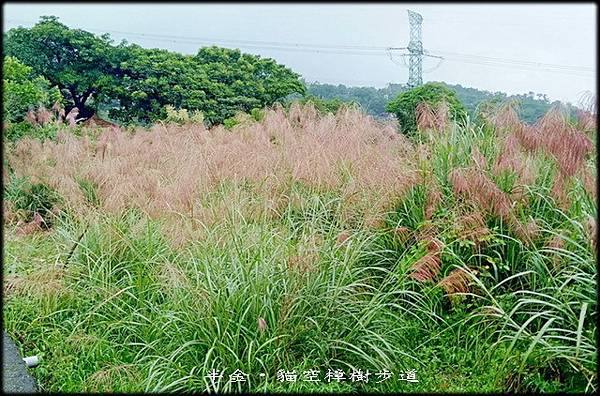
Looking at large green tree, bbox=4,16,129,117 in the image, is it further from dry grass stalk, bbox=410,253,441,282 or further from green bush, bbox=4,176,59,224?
dry grass stalk, bbox=410,253,441,282

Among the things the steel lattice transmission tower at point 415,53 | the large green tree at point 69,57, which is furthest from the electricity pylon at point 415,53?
the large green tree at point 69,57

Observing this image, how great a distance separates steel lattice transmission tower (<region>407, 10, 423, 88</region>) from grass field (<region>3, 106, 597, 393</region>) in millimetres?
1509

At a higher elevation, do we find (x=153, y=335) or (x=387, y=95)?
(x=387, y=95)

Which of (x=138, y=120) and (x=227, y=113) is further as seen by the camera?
(x=138, y=120)

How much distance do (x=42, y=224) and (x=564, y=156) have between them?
3.62 metres

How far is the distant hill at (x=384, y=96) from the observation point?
13.5 feet

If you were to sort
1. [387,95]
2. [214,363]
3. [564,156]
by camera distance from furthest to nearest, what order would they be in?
[387,95] → [564,156] → [214,363]

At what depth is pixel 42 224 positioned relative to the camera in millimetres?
4508

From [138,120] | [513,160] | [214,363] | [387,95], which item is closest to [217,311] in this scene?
[214,363]

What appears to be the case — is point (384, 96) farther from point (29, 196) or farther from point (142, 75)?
point (142, 75)

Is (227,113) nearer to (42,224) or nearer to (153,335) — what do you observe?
(42,224)

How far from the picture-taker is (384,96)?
23.5 ft

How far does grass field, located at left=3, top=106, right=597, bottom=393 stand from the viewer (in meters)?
2.27

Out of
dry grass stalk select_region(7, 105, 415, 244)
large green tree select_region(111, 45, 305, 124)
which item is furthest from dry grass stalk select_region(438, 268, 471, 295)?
large green tree select_region(111, 45, 305, 124)
